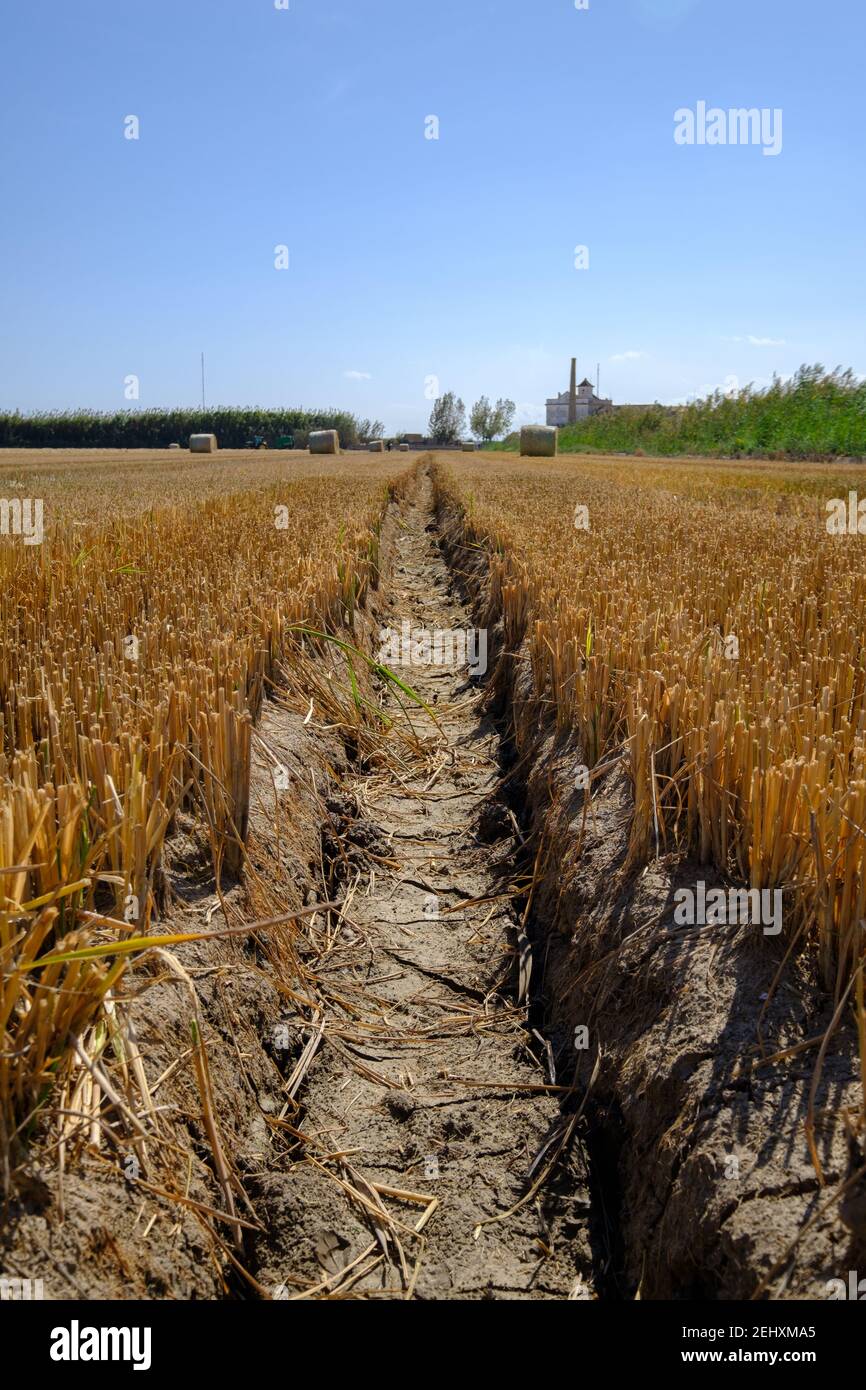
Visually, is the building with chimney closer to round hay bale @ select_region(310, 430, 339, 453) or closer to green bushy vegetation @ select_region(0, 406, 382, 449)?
green bushy vegetation @ select_region(0, 406, 382, 449)

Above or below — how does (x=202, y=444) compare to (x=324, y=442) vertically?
below

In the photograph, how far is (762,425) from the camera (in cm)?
2806

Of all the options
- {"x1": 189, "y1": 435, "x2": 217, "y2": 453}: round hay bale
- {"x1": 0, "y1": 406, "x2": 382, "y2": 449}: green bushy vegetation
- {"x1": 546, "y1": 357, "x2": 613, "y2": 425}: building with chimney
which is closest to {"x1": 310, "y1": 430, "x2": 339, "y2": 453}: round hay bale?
{"x1": 189, "y1": 435, "x2": 217, "y2": 453}: round hay bale

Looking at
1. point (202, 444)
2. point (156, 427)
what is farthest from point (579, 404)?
point (202, 444)

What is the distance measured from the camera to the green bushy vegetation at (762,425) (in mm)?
23406

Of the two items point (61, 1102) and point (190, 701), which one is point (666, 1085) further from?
point (190, 701)

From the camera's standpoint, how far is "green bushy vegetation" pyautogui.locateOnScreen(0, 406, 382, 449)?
59.8m

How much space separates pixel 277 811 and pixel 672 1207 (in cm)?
174

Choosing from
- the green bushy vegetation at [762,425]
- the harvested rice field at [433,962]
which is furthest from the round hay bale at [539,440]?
the harvested rice field at [433,962]

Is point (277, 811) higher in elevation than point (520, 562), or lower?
lower

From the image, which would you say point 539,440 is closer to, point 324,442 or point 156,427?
point 324,442

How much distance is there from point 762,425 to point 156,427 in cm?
4952

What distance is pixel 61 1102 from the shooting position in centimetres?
149
